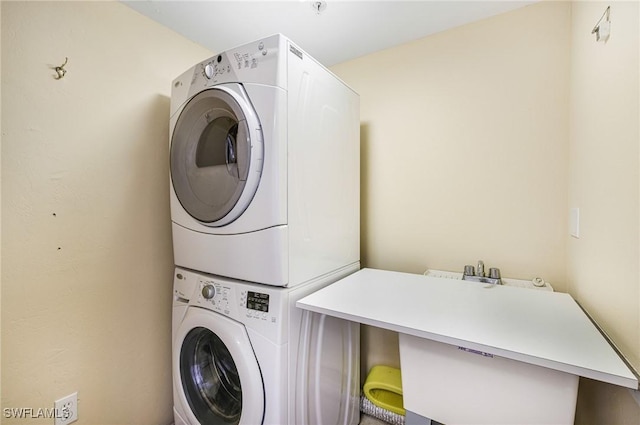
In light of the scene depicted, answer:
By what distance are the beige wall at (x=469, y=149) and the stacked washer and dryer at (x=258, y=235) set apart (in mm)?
411

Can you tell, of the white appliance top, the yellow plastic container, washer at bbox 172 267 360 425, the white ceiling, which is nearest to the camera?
the white appliance top

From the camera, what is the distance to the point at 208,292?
1.21 metres

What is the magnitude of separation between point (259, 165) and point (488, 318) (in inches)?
39.2

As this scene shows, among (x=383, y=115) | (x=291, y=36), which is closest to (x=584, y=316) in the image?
(x=383, y=115)

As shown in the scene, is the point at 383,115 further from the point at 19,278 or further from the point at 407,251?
the point at 19,278

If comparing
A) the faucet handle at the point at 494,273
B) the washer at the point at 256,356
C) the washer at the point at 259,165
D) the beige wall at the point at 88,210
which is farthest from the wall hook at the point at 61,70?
the faucet handle at the point at 494,273

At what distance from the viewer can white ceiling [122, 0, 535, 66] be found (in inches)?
53.9

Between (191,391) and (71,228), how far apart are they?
0.95 metres

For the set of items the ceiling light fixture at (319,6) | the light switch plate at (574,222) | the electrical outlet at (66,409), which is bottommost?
the electrical outlet at (66,409)

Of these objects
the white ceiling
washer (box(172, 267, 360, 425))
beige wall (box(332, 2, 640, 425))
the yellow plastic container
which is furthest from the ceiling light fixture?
the yellow plastic container

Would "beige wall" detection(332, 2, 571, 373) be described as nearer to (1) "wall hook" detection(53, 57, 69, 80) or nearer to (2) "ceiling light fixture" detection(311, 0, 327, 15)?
A: (2) "ceiling light fixture" detection(311, 0, 327, 15)

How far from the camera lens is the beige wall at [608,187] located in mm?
696

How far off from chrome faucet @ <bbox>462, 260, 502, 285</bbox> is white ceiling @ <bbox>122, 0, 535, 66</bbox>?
1347 millimetres

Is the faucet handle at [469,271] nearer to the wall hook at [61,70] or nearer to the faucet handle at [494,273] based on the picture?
the faucet handle at [494,273]
